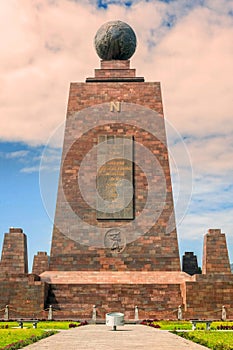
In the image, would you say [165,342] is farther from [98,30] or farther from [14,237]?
[98,30]

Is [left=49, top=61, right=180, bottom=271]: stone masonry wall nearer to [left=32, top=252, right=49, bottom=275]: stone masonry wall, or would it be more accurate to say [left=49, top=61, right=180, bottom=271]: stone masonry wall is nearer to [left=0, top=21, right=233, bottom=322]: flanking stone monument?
[left=0, top=21, right=233, bottom=322]: flanking stone monument

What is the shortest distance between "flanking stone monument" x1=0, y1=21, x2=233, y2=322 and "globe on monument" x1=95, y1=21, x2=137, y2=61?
60mm

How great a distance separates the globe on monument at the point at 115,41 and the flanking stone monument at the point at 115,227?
0.06 meters

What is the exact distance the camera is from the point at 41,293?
23672mm

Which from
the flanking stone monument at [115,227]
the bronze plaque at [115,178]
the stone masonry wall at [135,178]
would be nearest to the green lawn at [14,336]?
the flanking stone monument at [115,227]

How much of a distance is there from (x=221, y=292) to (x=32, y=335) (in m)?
12.3

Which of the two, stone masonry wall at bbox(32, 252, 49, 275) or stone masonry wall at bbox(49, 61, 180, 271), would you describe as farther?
stone masonry wall at bbox(32, 252, 49, 275)

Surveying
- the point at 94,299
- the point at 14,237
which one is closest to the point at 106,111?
the point at 14,237

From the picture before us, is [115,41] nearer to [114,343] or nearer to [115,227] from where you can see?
[115,227]

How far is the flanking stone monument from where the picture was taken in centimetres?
2397

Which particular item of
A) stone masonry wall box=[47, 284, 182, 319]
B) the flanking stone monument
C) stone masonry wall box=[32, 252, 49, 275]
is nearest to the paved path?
the flanking stone monument

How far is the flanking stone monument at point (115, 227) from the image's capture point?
78.6 feet

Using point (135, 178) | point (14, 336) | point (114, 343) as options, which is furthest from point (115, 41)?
point (114, 343)

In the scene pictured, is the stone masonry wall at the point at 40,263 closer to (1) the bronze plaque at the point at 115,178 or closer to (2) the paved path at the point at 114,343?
(1) the bronze plaque at the point at 115,178
